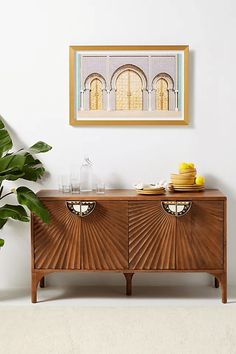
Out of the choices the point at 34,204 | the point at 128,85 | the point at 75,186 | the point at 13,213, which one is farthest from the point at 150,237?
the point at 128,85

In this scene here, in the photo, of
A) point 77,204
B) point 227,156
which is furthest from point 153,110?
point 77,204

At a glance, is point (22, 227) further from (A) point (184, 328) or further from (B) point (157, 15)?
(B) point (157, 15)

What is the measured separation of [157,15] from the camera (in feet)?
14.3

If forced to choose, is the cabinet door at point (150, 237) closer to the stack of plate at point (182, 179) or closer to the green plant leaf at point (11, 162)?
the stack of plate at point (182, 179)

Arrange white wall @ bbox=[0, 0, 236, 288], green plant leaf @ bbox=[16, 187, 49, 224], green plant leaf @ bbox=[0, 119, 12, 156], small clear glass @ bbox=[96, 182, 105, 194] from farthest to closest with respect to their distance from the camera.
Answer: white wall @ bbox=[0, 0, 236, 288] < small clear glass @ bbox=[96, 182, 105, 194] < green plant leaf @ bbox=[0, 119, 12, 156] < green plant leaf @ bbox=[16, 187, 49, 224]

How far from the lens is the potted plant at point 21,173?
153 inches

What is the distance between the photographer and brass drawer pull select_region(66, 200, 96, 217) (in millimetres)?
3982

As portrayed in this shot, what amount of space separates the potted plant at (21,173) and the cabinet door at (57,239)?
0.11 m

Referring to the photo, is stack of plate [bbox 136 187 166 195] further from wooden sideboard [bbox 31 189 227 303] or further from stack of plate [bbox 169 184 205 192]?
stack of plate [bbox 169 184 205 192]

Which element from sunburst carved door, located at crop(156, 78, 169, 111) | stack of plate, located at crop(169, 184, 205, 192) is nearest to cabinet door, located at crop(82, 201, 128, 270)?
stack of plate, located at crop(169, 184, 205, 192)

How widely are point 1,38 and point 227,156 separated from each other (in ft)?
6.35

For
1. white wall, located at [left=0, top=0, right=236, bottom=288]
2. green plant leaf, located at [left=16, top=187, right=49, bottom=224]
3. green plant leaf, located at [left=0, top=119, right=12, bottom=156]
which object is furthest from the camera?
white wall, located at [left=0, top=0, right=236, bottom=288]

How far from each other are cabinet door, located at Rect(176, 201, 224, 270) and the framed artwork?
2.55 feet

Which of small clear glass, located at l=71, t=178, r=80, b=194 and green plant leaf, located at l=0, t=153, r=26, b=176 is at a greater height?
green plant leaf, located at l=0, t=153, r=26, b=176
